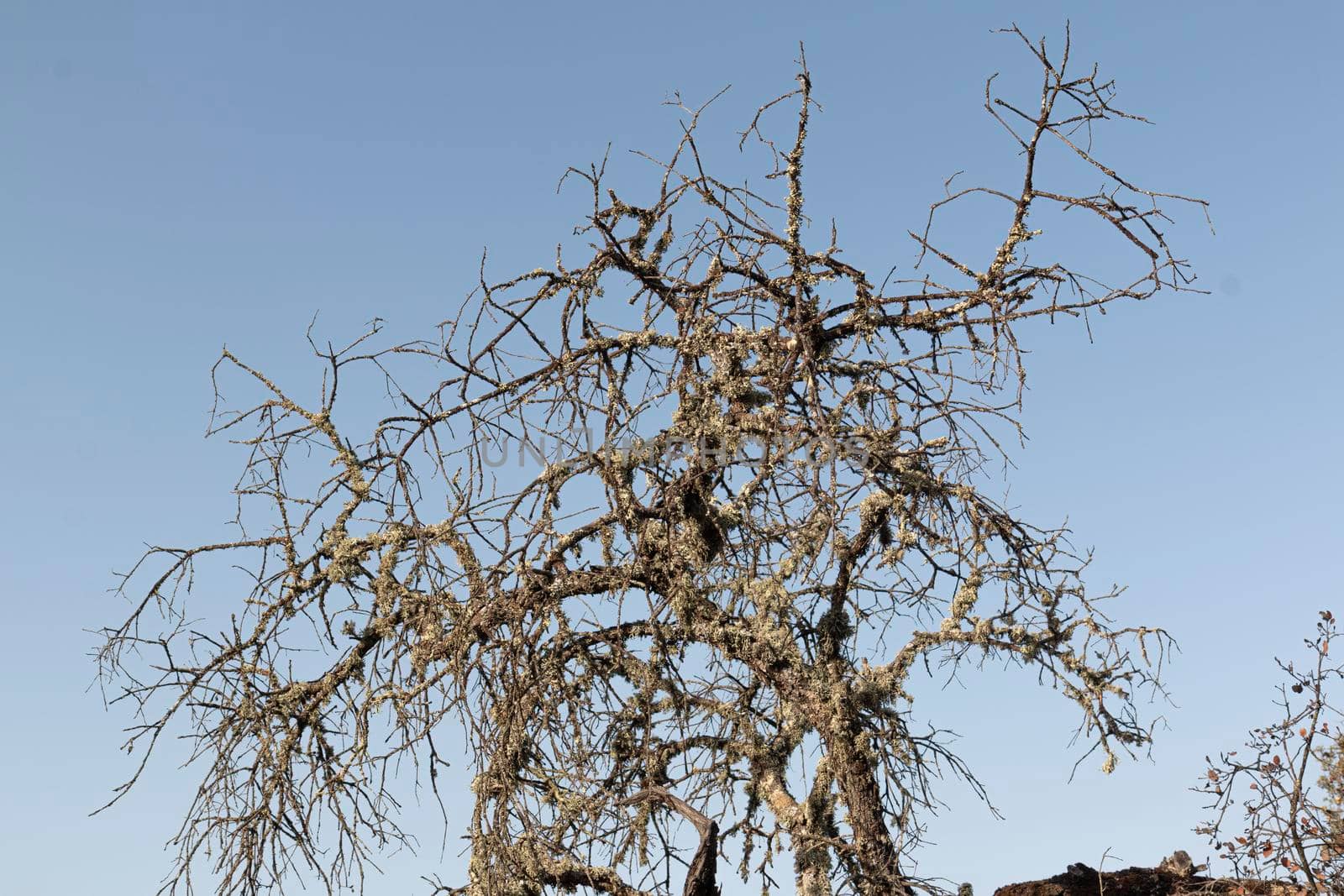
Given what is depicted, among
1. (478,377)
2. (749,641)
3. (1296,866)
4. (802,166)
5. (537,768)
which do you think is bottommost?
(1296,866)

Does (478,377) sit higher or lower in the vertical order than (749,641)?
higher

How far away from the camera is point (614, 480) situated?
15.5 ft

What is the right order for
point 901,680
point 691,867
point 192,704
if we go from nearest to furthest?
point 691,867, point 901,680, point 192,704

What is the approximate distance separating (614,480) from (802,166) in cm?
152

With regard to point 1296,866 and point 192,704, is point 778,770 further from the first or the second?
point 192,704

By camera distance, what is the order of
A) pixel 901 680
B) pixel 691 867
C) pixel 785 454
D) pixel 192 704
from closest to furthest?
pixel 691 867, pixel 785 454, pixel 901 680, pixel 192 704

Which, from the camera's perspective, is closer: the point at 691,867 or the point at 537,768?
the point at 691,867

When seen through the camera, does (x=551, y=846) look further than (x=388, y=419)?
No

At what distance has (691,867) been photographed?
4160 mm

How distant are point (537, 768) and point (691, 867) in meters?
0.90

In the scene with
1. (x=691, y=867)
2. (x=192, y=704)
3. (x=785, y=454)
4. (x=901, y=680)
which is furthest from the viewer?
(x=192, y=704)

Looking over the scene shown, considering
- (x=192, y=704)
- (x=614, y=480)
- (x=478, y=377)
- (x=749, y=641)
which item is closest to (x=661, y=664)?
(x=749, y=641)

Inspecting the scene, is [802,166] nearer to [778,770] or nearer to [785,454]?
[785,454]

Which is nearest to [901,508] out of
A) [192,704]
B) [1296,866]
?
[1296,866]
